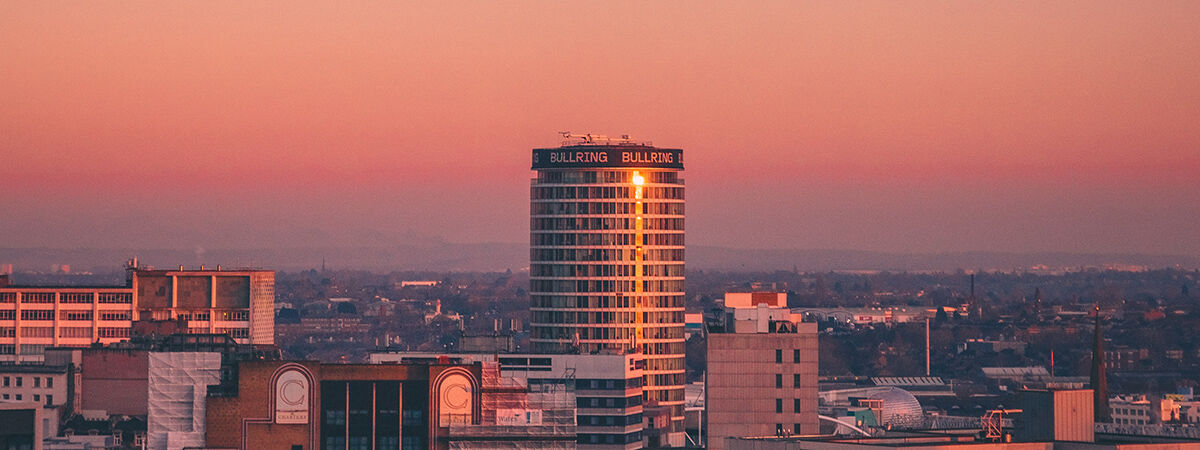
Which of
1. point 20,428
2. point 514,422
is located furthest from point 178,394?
point 514,422

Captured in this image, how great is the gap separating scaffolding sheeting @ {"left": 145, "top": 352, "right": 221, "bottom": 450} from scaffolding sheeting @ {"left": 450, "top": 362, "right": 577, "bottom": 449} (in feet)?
47.2

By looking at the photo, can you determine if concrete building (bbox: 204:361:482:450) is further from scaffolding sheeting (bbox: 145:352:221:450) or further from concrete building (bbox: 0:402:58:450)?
concrete building (bbox: 0:402:58:450)

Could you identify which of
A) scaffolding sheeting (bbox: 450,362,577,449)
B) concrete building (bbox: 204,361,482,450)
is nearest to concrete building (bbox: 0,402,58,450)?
concrete building (bbox: 204,361,482,450)

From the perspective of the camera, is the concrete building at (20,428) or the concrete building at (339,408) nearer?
the concrete building at (20,428)

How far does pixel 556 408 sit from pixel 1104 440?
97.9 feet

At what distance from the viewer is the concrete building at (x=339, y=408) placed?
148m

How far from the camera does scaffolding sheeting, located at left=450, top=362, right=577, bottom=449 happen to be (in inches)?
5876

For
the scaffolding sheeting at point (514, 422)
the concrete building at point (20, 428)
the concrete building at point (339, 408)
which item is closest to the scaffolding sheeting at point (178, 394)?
the concrete building at point (339, 408)

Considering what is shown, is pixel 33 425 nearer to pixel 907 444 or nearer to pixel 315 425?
pixel 315 425

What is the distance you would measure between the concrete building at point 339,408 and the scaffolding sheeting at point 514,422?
844 mm

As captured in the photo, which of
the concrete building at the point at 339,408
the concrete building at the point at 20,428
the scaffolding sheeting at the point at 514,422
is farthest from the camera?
the scaffolding sheeting at the point at 514,422

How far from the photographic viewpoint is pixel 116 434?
632ft

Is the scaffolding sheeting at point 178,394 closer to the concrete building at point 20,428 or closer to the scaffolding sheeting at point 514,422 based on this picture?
the concrete building at point 20,428

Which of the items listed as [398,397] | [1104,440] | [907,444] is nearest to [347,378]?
[398,397]
